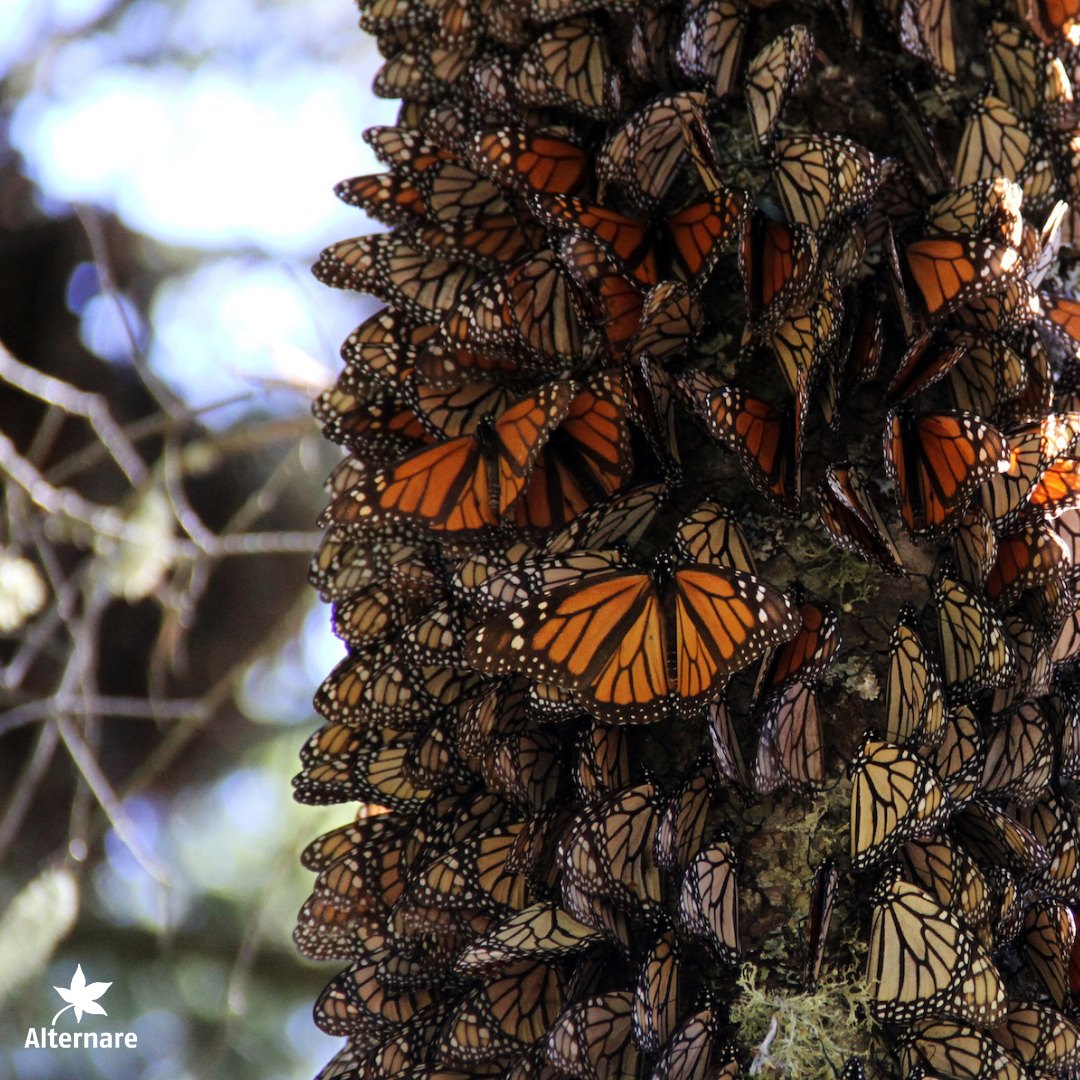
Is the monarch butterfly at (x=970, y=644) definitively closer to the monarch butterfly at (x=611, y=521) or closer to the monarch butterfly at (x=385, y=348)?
the monarch butterfly at (x=611, y=521)

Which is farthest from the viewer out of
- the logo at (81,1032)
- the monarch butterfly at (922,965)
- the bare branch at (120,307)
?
the logo at (81,1032)

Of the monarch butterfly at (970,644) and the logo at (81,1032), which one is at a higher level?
the logo at (81,1032)

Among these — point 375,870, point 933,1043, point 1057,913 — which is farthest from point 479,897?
point 1057,913

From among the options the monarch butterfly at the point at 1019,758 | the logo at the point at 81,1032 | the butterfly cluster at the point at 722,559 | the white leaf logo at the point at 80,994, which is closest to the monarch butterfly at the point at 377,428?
the butterfly cluster at the point at 722,559

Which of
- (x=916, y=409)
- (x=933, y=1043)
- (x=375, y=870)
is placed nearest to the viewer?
(x=933, y=1043)

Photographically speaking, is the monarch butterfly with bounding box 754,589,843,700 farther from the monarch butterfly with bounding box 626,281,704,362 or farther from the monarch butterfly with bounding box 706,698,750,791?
the monarch butterfly with bounding box 626,281,704,362

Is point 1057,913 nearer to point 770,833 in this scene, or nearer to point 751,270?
point 770,833

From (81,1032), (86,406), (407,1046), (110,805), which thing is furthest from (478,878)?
(81,1032)
